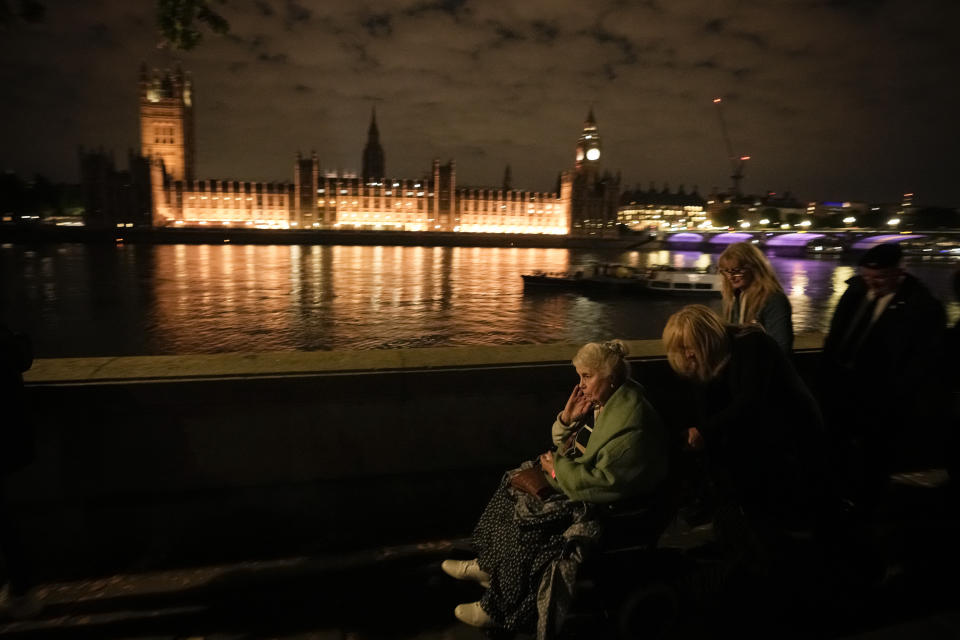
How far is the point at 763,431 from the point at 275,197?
341 feet

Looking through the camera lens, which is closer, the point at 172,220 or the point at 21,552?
the point at 21,552

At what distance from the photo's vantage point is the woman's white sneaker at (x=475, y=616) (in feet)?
8.37

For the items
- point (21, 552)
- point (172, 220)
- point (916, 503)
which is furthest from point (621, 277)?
point (172, 220)

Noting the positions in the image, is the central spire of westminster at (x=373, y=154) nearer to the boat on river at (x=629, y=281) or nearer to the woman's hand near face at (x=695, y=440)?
the boat on river at (x=629, y=281)

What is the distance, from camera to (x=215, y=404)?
2924 millimetres

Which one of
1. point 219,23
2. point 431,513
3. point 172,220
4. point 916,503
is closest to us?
point 431,513

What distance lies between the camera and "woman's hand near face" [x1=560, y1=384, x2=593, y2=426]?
2654 mm

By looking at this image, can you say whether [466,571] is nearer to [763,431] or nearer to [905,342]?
[763,431]

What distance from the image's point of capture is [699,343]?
2549 mm

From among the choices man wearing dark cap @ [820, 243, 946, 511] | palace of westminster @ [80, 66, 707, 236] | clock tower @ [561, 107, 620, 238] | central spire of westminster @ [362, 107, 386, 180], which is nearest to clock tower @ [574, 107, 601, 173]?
clock tower @ [561, 107, 620, 238]

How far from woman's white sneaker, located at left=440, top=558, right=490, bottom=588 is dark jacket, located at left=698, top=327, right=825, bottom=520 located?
3.82 ft

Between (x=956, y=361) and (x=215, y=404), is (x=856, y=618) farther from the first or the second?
(x=215, y=404)

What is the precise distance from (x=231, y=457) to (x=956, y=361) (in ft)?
13.3

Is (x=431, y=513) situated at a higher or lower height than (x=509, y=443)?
lower
